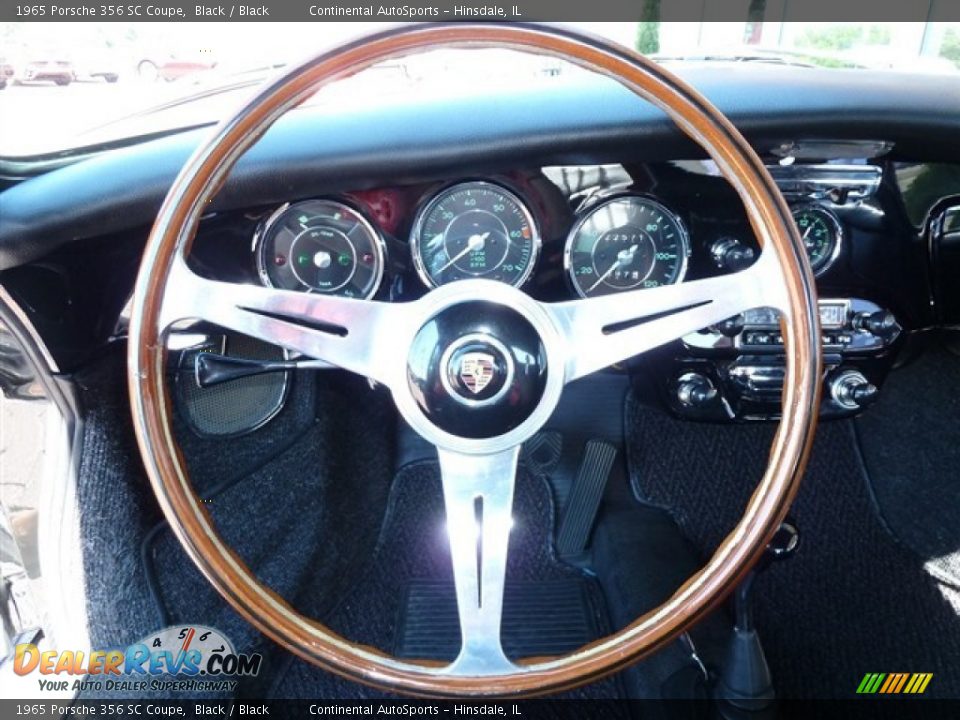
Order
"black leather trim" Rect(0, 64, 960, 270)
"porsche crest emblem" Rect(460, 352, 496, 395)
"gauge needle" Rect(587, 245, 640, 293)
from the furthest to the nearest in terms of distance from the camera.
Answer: "gauge needle" Rect(587, 245, 640, 293) < "black leather trim" Rect(0, 64, 960, 270) < "porsche crest emblem" Rect(460, 352, 496, 395)

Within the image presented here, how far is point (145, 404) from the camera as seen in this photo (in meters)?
1.00

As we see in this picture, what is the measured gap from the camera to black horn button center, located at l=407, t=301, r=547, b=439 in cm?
109

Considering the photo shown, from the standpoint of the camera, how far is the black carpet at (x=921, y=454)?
6.82ft

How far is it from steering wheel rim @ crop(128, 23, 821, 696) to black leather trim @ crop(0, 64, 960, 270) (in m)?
0.27

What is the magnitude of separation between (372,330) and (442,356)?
0.11 metres

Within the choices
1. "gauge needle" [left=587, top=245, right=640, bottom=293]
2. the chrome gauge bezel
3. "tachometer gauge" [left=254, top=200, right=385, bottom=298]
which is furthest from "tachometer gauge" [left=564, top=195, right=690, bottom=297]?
"tachometer gauge" [left=254, top=200, right=385, bottom=298]

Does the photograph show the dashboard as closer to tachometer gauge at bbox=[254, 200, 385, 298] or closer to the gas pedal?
tachometer gauge at bbox=[254, 200, 385, 298]

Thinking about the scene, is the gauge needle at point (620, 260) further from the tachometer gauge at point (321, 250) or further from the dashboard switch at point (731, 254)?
the tachometer gauge at point (321, 250)

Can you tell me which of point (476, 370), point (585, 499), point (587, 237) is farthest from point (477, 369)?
point (585, 499)

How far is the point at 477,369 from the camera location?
1.08 m

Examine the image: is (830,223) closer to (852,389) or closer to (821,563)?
(852,389)

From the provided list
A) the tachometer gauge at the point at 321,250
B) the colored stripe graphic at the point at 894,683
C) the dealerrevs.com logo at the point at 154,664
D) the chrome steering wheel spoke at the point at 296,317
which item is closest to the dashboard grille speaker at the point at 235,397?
the tachometer gauge at the point at 321,250

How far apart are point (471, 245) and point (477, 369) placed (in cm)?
50

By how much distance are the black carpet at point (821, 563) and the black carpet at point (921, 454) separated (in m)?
0.04
